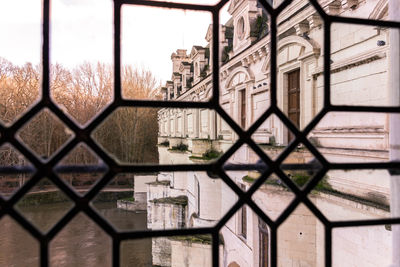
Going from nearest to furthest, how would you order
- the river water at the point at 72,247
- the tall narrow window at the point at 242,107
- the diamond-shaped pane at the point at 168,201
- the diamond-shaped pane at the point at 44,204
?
the tall narrow window at the point at 242,107
the diamond-shaped pane at the point at 168,201
the river water at the point at 72,247
the diamond-shaped pane at the point at 44,204

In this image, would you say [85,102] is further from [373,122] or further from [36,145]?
[373,122]

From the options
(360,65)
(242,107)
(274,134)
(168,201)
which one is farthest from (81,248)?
(360,65)

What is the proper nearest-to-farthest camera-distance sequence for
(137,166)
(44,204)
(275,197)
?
(137,166) < (275,197) < (44,204)

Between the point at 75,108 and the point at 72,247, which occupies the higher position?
the point at 75,108

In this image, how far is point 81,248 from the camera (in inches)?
594

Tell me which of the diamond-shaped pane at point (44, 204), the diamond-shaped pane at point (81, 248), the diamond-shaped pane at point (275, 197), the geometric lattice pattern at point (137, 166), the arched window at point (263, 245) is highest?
the geometric lattice pattern at point (137, 166)

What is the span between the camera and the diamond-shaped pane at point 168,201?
10094 millimetres

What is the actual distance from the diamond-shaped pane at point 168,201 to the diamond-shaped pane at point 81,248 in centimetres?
151

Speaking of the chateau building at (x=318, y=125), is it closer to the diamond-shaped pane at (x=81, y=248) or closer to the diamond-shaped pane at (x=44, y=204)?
the diamond-shaped pane at (x=81, y=248)

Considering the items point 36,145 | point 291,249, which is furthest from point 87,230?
point 291,249

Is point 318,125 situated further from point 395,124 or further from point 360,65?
point 395,124

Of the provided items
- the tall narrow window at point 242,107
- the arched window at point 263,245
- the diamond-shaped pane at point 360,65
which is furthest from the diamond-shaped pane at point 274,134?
the arched window at point 263,245

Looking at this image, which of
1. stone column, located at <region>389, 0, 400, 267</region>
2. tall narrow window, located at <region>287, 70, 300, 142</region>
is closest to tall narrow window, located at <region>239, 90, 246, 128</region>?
tall narrow window, located at <region>287, 70, 300, 142</region>

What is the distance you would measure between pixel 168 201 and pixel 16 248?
8.04 metres
